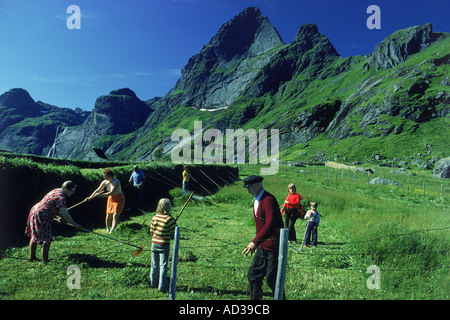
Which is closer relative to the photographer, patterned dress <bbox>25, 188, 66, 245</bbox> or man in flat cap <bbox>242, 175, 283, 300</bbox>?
man in flat cap <bbox>242, 175, 283, 300</bbox>

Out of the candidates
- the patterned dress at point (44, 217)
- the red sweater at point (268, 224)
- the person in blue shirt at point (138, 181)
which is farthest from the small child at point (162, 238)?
the person in blue shirt at point (138, 181)

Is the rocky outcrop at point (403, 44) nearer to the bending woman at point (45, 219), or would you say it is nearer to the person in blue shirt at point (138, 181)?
the person in blue shirt at point (138, 181)

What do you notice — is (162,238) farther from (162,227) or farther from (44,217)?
(44,217)

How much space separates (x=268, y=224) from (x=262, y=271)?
0.96 meters

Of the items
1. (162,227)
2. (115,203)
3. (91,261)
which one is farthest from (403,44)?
(91,261)

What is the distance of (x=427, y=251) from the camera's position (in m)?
7.54

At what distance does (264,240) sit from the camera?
493cm

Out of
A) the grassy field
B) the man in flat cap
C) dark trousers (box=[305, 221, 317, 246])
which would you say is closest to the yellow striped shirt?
the grassy field

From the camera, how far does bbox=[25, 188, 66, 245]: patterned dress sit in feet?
21.0

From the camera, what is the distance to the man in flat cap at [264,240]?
16.0 ft

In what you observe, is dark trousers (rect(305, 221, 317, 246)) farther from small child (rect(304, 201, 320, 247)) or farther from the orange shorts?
the orange shorts
